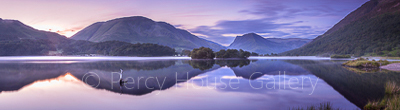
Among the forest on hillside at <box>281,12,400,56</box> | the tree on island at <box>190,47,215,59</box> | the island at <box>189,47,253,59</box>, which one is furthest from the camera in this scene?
the forest on hillside at <box>281,12,400,56</box>

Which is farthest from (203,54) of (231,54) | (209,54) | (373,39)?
(373,39)

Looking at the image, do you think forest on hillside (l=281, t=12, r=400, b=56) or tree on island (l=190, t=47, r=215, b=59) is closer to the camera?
tree on island (l=190, t=47, r=215, b=59)

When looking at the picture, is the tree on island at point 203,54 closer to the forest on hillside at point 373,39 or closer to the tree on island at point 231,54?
the tree on island at point 231,54

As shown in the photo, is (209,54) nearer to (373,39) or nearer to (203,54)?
(203,54)

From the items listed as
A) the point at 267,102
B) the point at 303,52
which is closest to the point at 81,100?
the point at 267,102

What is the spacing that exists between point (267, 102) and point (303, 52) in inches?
8195

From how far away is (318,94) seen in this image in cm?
1159

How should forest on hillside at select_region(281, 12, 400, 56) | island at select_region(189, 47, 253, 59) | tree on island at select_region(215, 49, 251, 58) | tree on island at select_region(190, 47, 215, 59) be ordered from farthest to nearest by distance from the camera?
forest on hillside at select_region(281, 12, 400, 56) < tree on island at select_region(215, 49, 251, 58) < island at select_region(189, 47, 253, 59) < tree on island at select_region(190, 47, 215, 59)

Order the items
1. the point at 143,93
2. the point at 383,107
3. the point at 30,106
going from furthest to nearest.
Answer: the point at 143,93 → the point at 30,106 → the point at 383,107

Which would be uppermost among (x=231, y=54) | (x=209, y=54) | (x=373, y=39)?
(x=373, y=39)

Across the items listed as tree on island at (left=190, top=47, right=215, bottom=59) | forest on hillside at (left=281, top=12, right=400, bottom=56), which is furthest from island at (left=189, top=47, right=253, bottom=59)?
forest on hillside at (left=281, top=12, right=400, bottom=56)

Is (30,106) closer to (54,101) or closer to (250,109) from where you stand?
(54,101)

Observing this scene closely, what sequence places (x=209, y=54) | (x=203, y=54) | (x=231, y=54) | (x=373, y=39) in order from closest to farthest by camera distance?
1. (x=209, y=54)
2. (x=203, y=54)
3. (x=231, y=54)
4. (x=373, y=39)

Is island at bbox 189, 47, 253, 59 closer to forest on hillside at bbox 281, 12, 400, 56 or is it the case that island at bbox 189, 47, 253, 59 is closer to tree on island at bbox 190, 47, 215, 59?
tree on island at bbox 190, 47, 215, 59
